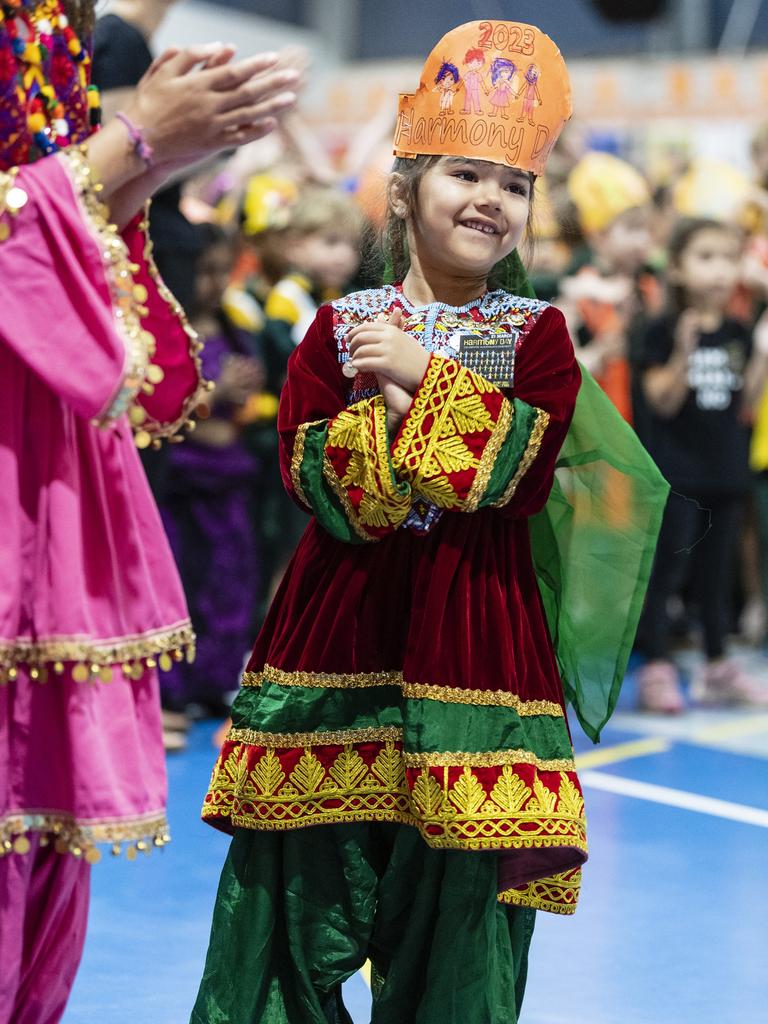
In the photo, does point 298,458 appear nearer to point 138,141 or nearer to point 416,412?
point 416,412

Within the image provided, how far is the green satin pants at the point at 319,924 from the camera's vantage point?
2.21m

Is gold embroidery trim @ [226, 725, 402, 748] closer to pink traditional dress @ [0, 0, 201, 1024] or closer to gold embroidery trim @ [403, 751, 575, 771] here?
gold embroidery trim @ [403, 751, 575, 771]

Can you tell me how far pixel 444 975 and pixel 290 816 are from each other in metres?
0.31

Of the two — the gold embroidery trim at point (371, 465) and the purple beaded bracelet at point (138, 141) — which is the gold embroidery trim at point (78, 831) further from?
the purple beaded bracelet at point (138, 141)

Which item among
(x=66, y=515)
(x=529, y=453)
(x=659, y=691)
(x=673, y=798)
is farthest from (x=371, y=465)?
(x=659, y=691)

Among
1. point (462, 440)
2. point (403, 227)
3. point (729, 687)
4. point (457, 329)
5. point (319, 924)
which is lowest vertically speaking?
point (729, 687)

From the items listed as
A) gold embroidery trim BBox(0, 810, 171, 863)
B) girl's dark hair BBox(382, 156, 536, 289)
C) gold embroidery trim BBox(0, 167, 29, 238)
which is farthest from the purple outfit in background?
gold embroidery trim BBox(0, 167, 29, 238)

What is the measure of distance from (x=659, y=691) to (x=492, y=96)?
3.45 metres

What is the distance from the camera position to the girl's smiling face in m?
2.19

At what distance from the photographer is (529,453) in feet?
6.98

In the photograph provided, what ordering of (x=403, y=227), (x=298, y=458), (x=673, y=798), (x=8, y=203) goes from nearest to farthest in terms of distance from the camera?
(x=8, y=203) → (x=298, y=458) → (x=403, y=227) → (x=673, y=798)

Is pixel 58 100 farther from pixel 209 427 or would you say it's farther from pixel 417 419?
pixel 209 427

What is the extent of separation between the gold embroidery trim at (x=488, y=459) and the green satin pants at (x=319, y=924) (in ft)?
1.65

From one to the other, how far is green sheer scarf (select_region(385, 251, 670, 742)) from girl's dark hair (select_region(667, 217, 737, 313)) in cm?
309
